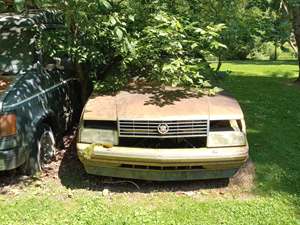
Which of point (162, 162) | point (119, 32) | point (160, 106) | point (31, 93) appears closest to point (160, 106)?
point (160, 106)

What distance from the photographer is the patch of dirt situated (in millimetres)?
5223

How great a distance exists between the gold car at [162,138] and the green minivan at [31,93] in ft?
2.16

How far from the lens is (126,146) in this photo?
205 inches

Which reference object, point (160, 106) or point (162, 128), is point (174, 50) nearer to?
point (160, 106)

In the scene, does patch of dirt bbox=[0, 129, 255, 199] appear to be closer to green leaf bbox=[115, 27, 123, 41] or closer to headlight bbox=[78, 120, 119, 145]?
headlight bbox=[78, 120, 119, 145]

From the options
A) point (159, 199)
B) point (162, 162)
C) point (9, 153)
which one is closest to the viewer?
point (162, 162)

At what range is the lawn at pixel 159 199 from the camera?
4566 millimetres

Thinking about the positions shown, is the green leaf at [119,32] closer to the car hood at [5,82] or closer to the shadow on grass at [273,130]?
the car hood at [5,82]

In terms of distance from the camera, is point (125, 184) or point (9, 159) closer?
point (9, 159)

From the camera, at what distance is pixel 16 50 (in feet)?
19.5

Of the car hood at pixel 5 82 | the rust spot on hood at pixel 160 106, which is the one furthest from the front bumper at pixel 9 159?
the rust spot on hood at pixel 160 106

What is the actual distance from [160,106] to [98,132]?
2.47ft

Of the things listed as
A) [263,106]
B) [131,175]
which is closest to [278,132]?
[263,106]

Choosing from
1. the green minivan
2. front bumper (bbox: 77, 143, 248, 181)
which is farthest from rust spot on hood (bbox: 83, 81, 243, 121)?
the green minivan
